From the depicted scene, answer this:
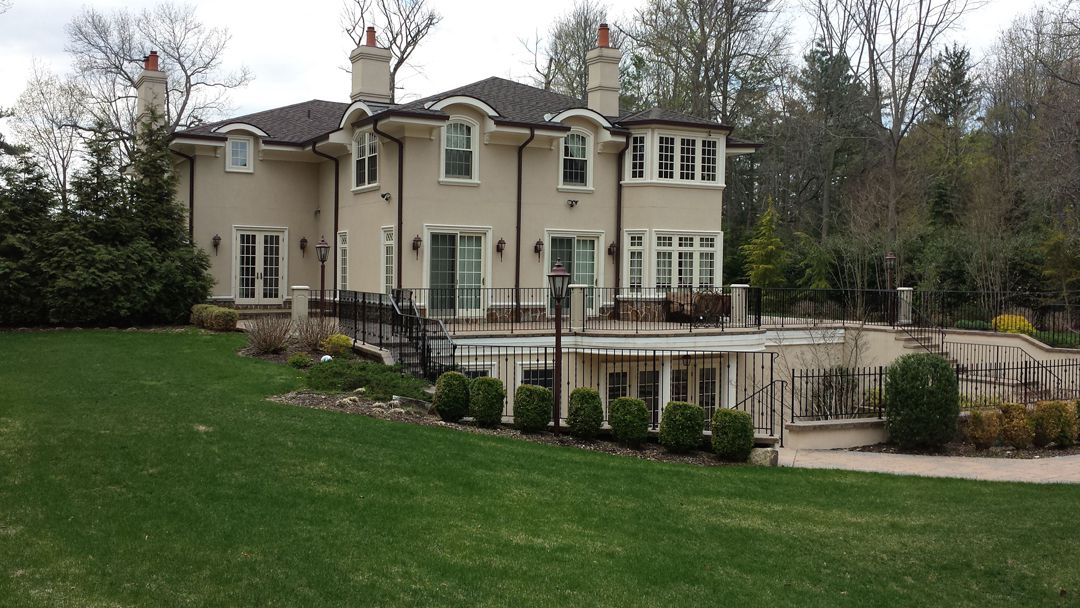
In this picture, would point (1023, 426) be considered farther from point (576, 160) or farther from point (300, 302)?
point (300, 302)

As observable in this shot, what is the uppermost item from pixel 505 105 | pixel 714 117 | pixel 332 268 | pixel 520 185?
pixel 714 117

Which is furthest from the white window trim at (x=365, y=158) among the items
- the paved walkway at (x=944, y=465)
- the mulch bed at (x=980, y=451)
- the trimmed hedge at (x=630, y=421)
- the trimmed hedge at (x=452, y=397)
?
the mulch bed at (x=980, y=451)

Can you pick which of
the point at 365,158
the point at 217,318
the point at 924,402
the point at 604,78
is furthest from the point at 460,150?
the point at 924,402

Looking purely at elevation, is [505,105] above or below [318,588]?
above

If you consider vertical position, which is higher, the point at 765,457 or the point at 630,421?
the point at 630,421

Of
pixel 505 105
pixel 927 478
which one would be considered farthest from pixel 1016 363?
pixel 505 105

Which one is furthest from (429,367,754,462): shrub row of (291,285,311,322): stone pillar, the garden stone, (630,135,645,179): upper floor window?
(630,135,645,179): upper floor window

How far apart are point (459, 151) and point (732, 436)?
38.6 feet

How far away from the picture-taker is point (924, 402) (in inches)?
528

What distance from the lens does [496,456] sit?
34.0ft

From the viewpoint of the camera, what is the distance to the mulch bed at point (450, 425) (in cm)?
1228

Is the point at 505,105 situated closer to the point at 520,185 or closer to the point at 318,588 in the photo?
the point at 520,185

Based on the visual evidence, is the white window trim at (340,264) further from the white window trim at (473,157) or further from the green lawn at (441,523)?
the green lawn at (441,523)

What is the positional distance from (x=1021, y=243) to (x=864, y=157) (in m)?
13.4
